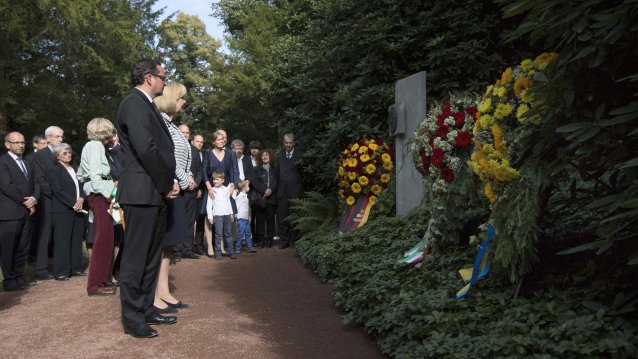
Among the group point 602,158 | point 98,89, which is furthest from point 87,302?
point 98,89

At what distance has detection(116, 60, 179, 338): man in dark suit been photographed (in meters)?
4.94

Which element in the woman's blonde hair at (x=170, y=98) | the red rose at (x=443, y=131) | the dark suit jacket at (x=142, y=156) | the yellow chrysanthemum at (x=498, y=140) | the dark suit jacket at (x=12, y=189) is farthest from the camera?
the dark suit jacket at (x=12, y=189)

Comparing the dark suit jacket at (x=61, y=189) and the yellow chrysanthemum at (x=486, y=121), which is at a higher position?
the yellow chrysanthemum at (x=486, y=121)

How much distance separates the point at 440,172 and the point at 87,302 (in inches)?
167

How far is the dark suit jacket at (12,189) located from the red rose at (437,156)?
5719 mm

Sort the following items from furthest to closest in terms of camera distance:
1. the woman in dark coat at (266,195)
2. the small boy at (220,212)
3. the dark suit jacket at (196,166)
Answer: the woman in dark coat at (266,195)
the small boy at (220,212)
the dark suit jacket at (196,166)

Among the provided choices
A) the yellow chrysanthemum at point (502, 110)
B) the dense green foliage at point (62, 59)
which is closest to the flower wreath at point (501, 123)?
the yellow chrysanthemum at point (502, 110)

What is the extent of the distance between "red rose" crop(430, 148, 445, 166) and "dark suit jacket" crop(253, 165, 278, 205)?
589cm

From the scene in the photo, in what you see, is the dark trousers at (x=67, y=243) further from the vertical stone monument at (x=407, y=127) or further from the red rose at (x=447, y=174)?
the red rose at (x=447, y=174)

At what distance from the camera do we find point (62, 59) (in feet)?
73.6

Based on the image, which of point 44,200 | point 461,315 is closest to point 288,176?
point 44,200

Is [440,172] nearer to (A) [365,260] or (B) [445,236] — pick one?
(B) [445,236]

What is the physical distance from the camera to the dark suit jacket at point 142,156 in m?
4.91

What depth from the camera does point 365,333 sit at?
515cm
